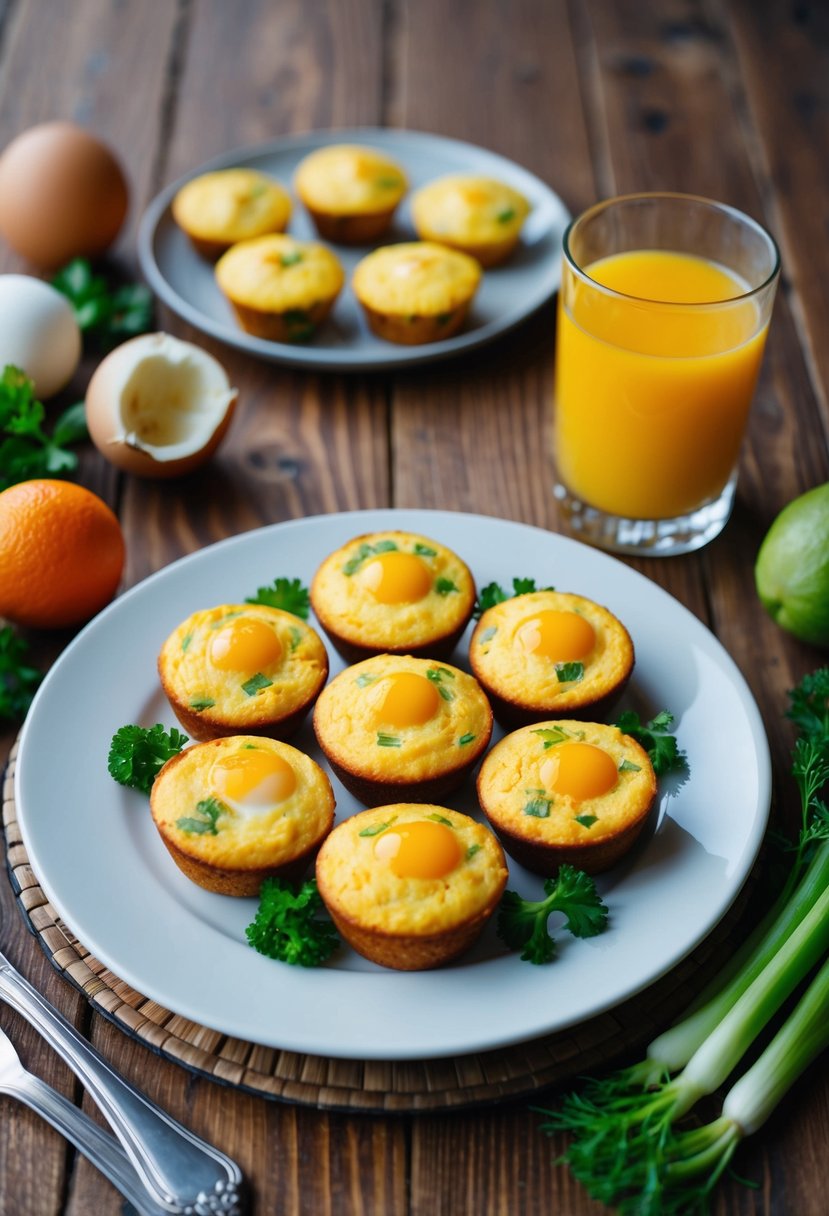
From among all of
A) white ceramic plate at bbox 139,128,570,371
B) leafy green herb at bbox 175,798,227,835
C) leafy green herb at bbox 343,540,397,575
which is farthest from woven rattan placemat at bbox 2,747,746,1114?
white ceramic plate at bbox 139,128,570,371

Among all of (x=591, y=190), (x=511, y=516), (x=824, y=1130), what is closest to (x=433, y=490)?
(x=511, y=516)

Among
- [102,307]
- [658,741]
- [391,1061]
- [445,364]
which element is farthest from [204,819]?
[102,307]

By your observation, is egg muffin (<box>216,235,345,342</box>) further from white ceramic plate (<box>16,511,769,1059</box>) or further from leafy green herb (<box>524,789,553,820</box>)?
leafy green herb (<box>524,789,553,820</box>)

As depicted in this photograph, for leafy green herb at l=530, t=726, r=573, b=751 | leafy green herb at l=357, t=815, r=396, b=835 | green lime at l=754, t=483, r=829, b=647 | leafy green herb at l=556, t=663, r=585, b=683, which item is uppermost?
leafy green herb at l=357, t=815, r=396, b=835

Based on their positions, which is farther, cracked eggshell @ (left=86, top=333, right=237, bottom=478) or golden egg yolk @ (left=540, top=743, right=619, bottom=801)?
cracked eggshell @ (left=86, top=333, right=237, bottom=478)

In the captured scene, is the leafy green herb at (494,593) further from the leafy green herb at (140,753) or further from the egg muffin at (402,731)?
the leafy green herb at (140,753)

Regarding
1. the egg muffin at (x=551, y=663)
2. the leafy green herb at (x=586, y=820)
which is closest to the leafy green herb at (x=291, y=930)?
the leafy green herb at (x=586, y=820)
